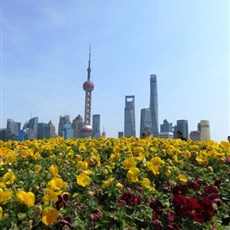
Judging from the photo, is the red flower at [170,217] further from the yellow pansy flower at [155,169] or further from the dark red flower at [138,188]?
the yellow pansy flower at [155,169]

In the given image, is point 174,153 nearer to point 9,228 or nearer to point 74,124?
point 9,228

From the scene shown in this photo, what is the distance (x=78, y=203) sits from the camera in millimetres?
3371

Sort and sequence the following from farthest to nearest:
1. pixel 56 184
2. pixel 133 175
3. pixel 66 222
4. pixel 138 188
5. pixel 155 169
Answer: pixel 155 169 < pixel 133 175 < pixel 138 188 < pixel 56 184 < pixel 66 222

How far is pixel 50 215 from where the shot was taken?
2.92 meters

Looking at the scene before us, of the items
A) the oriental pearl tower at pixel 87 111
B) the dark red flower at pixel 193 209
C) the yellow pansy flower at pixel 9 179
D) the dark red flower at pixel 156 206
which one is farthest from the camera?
the oriental pearl tower at pixel 87 111

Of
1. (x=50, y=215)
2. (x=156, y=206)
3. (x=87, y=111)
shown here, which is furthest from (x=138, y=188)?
(x=87, y=111)

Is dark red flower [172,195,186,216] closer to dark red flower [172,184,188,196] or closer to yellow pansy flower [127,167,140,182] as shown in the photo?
dark red flower [172,184,188,196]

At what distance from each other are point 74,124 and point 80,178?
15442cm

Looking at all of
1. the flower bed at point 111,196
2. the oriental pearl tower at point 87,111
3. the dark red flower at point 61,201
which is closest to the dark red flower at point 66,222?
the flower bed at point 111,196

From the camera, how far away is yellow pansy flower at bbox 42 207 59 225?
2.90 m

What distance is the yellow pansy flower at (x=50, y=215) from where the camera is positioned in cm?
290

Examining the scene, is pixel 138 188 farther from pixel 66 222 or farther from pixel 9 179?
pixel 9 179

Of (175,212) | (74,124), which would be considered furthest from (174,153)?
(74,124)

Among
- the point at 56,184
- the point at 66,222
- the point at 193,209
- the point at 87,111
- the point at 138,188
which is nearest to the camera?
the point at 66,222
